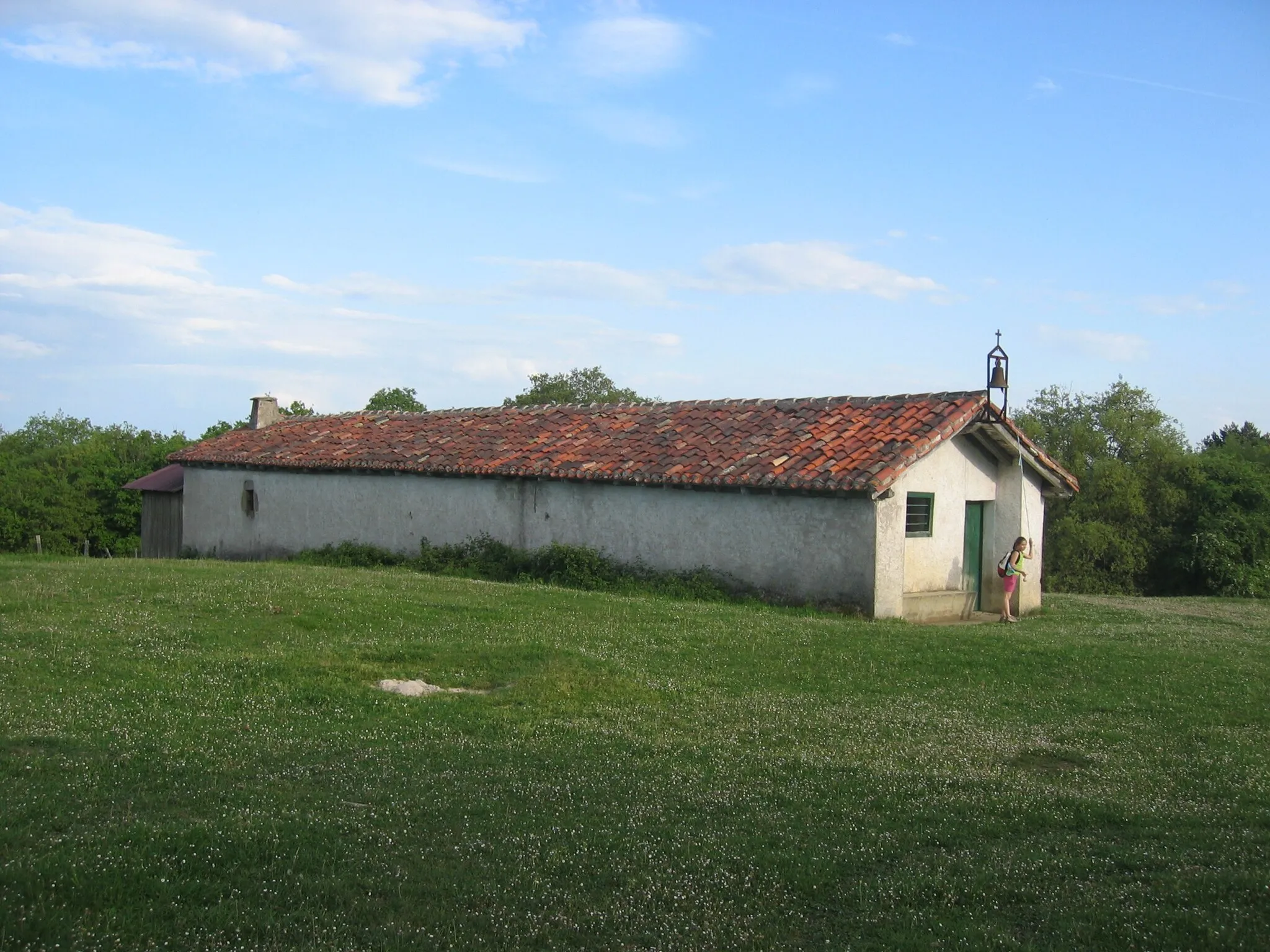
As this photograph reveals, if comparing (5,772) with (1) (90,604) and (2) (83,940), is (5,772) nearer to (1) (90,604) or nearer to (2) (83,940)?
(2) (83,940)

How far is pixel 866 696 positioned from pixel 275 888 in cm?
751

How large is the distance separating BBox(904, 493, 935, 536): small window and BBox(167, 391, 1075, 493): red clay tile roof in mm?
1232

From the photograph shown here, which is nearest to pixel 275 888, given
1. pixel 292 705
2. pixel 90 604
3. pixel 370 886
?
pixel 370 886

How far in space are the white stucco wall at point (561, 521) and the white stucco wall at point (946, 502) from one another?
5.77 ft

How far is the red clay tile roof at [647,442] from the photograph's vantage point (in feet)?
64.8

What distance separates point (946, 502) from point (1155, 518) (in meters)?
21.9

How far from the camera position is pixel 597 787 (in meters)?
7.38

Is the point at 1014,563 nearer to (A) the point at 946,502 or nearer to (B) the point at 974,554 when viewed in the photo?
(B) the point at 974,554

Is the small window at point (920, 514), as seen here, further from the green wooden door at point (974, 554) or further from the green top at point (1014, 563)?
the green top at point (1014, 563)

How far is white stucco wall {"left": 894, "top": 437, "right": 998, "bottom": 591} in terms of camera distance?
803 inches

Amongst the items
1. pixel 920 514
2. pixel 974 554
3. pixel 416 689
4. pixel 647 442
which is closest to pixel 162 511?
pixel 647 442

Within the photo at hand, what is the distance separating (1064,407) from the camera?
48062mm

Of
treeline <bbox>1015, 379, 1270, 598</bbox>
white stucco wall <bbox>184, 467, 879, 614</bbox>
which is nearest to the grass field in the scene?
white stucco wall <bbox>184, 467, 879, 614</bbox>

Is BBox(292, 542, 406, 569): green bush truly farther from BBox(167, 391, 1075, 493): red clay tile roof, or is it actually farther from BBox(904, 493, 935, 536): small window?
BBox(904, 493, 935, 536): small window
